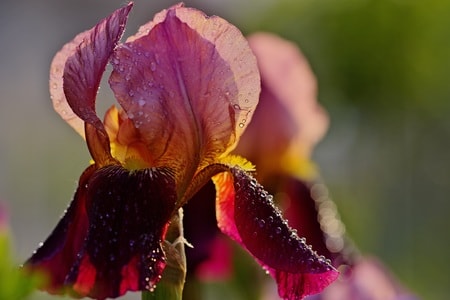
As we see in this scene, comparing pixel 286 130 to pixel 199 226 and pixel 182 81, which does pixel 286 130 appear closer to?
pixel 199 226

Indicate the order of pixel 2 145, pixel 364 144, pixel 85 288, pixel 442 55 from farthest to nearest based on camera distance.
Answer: pixel 2 145
pixel 364 144
pixel 442 55
pixel 85 288

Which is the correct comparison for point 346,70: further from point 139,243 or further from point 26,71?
point 139,243

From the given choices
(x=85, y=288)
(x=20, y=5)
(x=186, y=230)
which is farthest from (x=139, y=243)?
(x=20, y=5)

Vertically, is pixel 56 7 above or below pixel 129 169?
below


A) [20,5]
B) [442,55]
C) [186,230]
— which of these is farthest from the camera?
[20,5]

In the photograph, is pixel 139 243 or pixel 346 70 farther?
pixel 346 70

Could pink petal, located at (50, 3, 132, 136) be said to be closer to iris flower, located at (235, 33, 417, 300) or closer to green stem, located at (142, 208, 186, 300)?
green stem, located at (142, 208, 186, 300)

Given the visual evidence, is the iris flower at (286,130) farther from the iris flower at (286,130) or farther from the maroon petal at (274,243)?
the maroon petal at (274,243)

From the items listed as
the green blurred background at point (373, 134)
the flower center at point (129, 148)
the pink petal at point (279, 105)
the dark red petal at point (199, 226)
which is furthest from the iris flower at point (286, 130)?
the green blurred background at point (373, 134)
